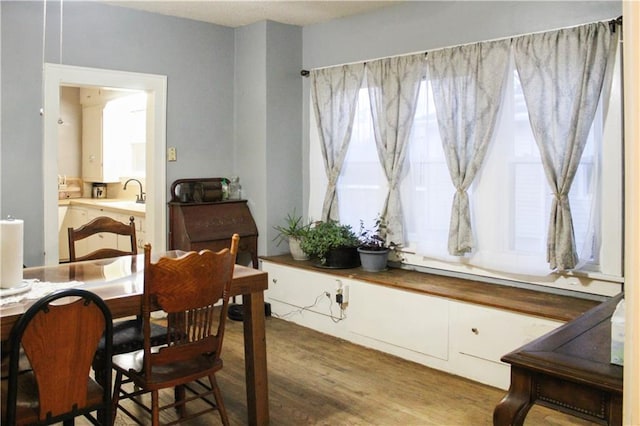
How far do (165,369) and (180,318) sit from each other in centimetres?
22

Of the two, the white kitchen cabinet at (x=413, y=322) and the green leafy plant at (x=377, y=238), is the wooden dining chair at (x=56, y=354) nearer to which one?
the white kitchen cabinet at (x=413, y=322)

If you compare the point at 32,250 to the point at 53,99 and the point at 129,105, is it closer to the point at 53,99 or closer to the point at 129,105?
the point at 53,99

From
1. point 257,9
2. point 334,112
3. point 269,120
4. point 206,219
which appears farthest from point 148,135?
point 334,112

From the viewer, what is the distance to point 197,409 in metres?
2.92

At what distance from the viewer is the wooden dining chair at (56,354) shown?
5.88 feet

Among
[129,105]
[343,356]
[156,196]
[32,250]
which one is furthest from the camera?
[129,105]

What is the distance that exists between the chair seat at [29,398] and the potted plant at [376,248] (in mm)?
2436

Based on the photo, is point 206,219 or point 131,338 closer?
point 131,338

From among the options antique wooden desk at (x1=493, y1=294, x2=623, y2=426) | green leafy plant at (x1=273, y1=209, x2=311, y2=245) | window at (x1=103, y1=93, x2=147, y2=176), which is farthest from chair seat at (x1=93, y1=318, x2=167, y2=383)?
window at (x1=103, y1=93, x2=147, y2=176)

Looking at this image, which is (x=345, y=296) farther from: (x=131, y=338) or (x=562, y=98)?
(x=562, y=98)

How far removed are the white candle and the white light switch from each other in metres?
2.60

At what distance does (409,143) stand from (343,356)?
160 centimetres

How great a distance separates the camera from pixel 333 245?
14.4 feet

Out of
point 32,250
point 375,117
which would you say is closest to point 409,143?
point 375,117
